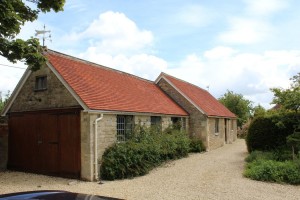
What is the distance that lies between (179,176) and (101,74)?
725cm

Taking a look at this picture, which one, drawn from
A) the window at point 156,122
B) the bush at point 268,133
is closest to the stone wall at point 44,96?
the window at point 156,122

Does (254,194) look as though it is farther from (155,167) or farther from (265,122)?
(265,122)

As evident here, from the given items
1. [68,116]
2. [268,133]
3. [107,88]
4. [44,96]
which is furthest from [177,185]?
[268,133]

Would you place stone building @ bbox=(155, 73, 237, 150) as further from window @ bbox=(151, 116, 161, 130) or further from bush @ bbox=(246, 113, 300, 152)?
window @ bbox=(151, 116, 161, 130)

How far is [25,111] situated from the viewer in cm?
1508

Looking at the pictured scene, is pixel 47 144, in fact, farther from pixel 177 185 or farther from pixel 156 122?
pixel 156 122

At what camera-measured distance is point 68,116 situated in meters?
13.6

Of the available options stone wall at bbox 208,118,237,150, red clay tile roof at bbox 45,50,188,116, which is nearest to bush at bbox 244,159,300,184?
red clay tile roof at bbox 45,50,188,116

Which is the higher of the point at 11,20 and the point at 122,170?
the point at 11,20

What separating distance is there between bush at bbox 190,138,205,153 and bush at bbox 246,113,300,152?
4345 millimetres

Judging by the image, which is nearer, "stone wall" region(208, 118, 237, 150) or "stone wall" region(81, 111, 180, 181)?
"stone wall" region(81, 111, 180, 181)

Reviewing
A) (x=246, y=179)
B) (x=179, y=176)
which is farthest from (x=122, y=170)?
(x=246, y=179)

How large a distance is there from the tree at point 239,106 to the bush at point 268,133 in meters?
26.1

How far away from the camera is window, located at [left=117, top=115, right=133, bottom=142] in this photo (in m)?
15.0
